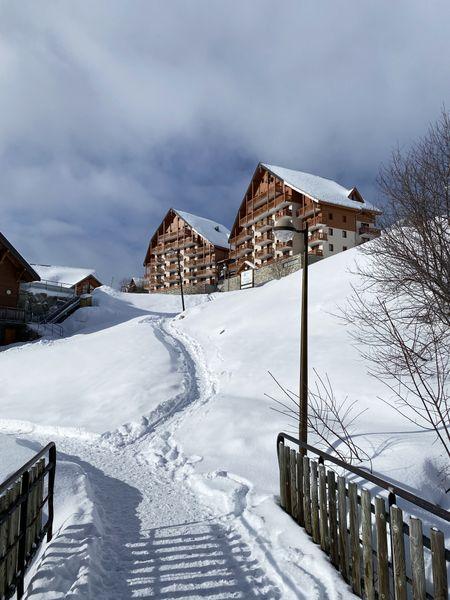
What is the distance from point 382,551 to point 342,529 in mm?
748

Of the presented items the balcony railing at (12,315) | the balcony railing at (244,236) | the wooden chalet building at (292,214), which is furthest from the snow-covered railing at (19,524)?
the balcony railing at (244,236)

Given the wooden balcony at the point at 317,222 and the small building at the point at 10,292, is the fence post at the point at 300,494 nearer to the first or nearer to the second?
the small building at the point at 10,292

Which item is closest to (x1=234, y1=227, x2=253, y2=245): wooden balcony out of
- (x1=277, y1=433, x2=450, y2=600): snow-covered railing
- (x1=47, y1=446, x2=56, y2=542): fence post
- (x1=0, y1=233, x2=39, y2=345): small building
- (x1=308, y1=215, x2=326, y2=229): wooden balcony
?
(x1=308, y1=215, x2=326, y2=229): wooden balcony

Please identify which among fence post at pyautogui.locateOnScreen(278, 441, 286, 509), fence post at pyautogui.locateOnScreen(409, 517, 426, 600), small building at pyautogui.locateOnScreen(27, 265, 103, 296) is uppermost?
small building at pyautogui.locateOnScreen(27, 265, 103, 296)

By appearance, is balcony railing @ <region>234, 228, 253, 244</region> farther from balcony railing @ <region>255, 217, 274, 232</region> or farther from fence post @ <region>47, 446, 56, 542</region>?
fence post @ <region>47, 446, 56, 542</region>

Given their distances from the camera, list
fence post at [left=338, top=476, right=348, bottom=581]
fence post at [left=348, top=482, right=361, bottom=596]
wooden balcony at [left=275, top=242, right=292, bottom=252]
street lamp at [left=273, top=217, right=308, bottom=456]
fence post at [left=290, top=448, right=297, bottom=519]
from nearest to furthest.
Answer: fence post at [left=348, top=482, right=361, bottom=596] < fence post at [left=338, top=476, right=348, bottom=581] < fence post at [left=290, top=448, right=297, bottom=519] < street lamp at [left=273, top=217, right=308, bottom=456] < wooden balcony at [left=275, top=242, right=292, bottom=252]

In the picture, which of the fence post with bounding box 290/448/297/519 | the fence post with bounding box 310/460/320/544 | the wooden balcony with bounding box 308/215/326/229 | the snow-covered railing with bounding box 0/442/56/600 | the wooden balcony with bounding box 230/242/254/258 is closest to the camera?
the snow-covered railing with bounding box 0/442/56/600

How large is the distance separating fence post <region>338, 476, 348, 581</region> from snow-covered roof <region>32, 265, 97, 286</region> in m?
66.9

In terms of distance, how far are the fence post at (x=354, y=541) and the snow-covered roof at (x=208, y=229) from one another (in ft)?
210

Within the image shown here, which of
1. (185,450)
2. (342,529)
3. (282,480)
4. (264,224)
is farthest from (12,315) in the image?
(264,224)

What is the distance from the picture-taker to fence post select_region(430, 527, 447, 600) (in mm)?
2998

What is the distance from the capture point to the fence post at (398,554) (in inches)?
137

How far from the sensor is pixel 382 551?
3715 millimetres

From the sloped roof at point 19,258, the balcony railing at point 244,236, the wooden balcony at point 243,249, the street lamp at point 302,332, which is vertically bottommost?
the street lamp at point 302,332
